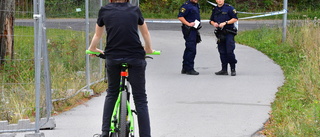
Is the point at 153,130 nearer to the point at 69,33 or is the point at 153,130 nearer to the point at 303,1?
the point at 69,33

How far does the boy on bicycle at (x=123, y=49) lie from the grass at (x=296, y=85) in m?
1.82

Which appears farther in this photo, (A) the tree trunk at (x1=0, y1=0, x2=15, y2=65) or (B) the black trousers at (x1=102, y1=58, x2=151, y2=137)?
(A) the tree trunk at (x1=0, y1=0, x2=15, y2=65)

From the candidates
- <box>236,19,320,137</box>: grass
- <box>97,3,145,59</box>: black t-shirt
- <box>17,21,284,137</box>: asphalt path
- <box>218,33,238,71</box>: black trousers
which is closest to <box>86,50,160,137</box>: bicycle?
<box>97,3,145,59</box>: black t-shirt

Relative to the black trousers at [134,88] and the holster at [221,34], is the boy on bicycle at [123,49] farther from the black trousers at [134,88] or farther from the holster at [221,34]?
the holster at [221,34]

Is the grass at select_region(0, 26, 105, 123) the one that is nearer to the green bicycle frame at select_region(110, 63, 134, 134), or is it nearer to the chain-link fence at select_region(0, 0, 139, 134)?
the chain-link fence at select_region(0, 0, 139, 134)

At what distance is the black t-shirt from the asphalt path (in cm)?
174

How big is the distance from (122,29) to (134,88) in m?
0.57

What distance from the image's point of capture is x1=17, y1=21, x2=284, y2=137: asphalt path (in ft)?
27.9

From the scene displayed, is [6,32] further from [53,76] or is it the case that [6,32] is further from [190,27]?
[190,27]

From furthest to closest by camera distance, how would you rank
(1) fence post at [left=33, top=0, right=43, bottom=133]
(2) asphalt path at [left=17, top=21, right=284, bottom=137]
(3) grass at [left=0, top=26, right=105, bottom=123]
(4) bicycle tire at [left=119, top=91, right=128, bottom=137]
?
(3) grass at [left=0, top=26, right=105, bottom=123] → (2) asphalt path at [left=17, top=21, right=284, bottom=137] → (1) fence post at [left=33, top=0, right=43, bottom=133] → (4) bicycle tire at [left=119, top=91, right=128, bottom=137]

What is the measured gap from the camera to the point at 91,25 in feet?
38.3

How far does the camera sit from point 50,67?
11336mm

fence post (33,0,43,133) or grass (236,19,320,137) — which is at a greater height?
fence post (33,0,43,133)

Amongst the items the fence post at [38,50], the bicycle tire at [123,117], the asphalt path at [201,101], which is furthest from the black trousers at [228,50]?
the bicycle tire at [123,117]
